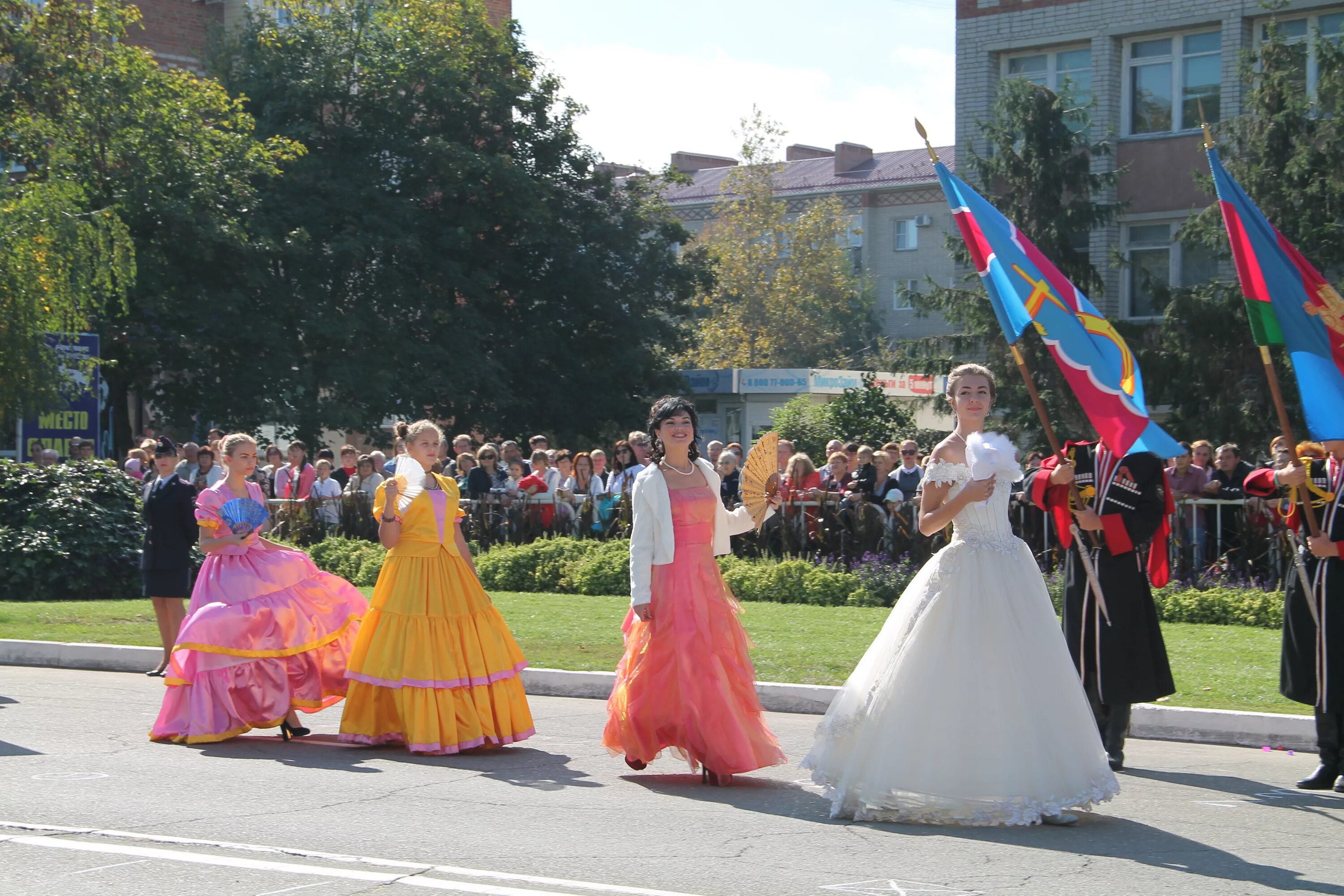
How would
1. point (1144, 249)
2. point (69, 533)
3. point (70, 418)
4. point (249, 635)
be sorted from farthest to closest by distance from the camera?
point (1144, 249)
point (70, 418)
point (69, 533)
point (249, 635)

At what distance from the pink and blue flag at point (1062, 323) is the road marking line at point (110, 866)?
4.62 metres

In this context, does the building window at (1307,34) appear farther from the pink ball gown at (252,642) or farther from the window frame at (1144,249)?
the pink ball gown at (252,642)

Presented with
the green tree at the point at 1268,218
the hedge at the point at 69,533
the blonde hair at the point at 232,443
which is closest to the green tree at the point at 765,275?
the green tree at the point at 1268,218

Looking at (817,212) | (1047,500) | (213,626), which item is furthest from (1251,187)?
(817,212)

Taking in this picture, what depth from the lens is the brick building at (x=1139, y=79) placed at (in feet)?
98.2

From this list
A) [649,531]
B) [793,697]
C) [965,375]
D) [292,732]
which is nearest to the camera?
[965,375]

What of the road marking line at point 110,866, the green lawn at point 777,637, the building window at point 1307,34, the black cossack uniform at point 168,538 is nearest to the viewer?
the road marking line at point 110,866

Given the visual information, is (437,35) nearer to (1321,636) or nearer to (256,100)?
(256,100)

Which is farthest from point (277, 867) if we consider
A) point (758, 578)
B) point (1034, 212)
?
point (1034, 212)

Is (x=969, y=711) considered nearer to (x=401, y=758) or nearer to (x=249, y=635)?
(x=401, y=758)

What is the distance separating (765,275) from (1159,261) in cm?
3163

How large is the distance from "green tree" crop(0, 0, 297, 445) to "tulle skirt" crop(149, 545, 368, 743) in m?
19.6

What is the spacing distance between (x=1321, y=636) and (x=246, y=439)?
21.2 ft

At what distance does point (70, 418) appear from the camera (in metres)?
23.9
